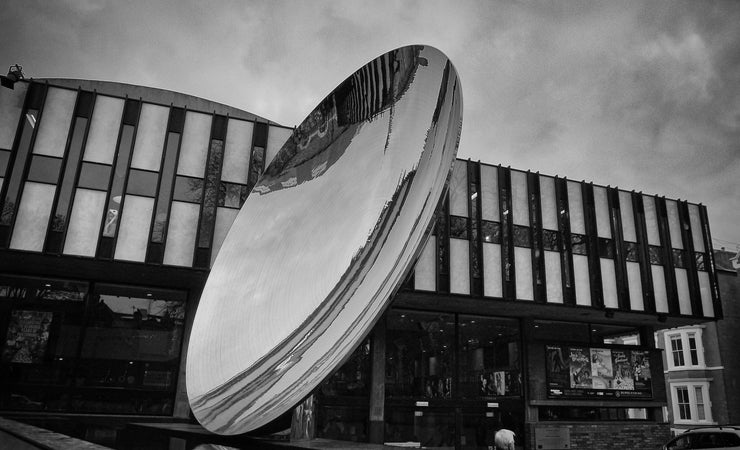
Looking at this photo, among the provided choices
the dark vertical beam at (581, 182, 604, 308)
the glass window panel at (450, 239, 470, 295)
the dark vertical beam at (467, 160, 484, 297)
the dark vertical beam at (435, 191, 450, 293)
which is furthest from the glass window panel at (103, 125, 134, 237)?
the dark vertical beam at (581, 182, 604, 308)

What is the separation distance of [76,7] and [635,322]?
83.0 ft

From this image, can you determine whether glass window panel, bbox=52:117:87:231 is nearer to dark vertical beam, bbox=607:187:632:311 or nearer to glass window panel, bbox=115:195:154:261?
glass window panel, bbox=115:195:154:261

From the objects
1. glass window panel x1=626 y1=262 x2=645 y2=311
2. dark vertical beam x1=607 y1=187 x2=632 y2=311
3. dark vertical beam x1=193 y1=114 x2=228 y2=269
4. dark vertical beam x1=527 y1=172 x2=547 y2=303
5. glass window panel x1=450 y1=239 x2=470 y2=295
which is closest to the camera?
dark vertical beam x1=193 y1=114 x2=228 y2=269

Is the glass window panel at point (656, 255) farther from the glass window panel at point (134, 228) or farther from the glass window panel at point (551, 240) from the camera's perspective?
the glass window panel at point (134, 228)

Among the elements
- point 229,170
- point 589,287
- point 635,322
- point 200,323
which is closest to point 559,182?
point 589,287

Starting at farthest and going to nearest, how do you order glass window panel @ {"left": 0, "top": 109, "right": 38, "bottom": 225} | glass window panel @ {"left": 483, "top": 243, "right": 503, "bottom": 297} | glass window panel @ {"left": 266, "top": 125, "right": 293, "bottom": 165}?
glass window panel @ {"left": 483, "top": 243, "right": 503, "bottom": 297} < glass window panel @ {"left": 266, "top": 125, "right": 293, "bottom": 165} < glass window panel @ {"left": 0, "top": 109, "right": 38, "bottom": 225}

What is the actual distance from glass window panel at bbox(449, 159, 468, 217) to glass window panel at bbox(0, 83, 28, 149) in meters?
13.7

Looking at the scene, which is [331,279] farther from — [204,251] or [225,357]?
[204,251]

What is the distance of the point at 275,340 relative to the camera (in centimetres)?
432

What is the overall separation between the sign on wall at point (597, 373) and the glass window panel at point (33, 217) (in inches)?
702

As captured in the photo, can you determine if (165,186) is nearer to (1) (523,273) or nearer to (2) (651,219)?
(1) (523,273)

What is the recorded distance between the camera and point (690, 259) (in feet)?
69.9

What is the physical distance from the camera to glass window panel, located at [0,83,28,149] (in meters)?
15.0

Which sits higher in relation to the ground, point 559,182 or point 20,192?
point 559,182
